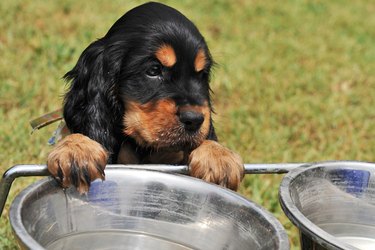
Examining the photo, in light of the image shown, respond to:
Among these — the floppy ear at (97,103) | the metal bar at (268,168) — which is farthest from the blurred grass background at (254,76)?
the metal bar at (268,168)

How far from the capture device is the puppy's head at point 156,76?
9.95ft

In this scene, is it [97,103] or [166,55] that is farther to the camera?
[97,103]

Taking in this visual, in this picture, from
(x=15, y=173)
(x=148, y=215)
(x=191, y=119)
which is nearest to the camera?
(x=15, y=173)

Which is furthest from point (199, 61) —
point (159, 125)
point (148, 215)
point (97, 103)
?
point (148, 215)

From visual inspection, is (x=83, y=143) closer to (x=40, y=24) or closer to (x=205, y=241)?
(x=205, y=241)

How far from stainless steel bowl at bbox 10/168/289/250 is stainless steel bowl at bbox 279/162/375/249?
309 mm

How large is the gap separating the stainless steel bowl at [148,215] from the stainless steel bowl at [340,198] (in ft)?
1.01

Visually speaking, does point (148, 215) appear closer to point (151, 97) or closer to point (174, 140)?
point (174, 140)

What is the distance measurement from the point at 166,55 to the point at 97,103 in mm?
398

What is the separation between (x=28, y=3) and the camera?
7.39m

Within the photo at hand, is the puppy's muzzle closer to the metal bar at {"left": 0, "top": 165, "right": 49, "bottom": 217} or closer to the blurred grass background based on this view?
the metal bar at {"left": 0, "top": 165, "right": 49, "bottom": 217}

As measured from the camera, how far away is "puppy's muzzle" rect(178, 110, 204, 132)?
117 inches

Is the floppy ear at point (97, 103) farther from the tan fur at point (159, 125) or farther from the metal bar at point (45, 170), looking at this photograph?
the metal bar at point (45, 170)

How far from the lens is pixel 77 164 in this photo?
8.54 feet
